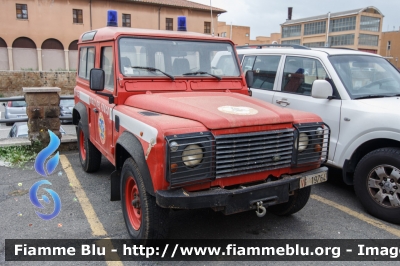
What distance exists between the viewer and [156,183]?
288 cm

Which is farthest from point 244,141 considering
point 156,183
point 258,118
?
point 156,183

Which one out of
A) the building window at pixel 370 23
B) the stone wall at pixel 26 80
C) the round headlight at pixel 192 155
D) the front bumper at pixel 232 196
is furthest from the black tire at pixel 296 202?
the building window at pixel 370 23

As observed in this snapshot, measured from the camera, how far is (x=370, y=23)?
186ft

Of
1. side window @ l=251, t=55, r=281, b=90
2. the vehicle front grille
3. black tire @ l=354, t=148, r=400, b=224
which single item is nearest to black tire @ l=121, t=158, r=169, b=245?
the vehicle front grille

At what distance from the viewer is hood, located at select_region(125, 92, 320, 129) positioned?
3094mm

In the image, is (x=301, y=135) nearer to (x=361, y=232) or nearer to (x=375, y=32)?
(x=361, y=232)

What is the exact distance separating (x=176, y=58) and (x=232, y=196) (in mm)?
2030

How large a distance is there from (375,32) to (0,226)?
64.3 m

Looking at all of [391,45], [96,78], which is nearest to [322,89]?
[96,78]

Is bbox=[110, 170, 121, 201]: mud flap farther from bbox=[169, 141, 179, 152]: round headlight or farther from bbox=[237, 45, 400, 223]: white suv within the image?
bbox=[237, 45, 400, 223]: white suv

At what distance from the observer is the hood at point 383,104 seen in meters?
4.18

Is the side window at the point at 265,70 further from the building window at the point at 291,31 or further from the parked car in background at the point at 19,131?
the building window at the point at 291,31

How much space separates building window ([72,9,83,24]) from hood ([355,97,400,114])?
36560mm

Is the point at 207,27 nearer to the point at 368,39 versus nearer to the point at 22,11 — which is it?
the point at 22,11
